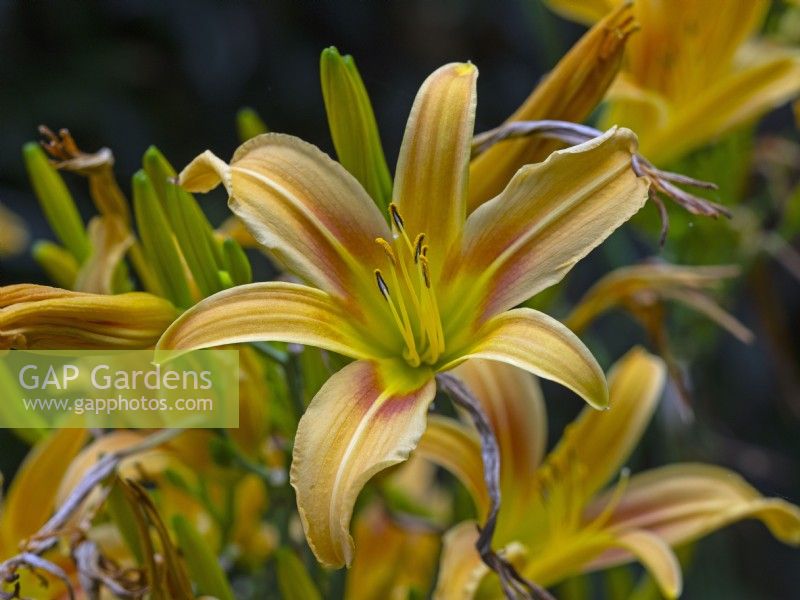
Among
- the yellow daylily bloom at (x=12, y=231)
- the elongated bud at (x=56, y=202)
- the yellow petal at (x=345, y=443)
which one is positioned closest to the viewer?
the yellow petal at (x=345, y=443)

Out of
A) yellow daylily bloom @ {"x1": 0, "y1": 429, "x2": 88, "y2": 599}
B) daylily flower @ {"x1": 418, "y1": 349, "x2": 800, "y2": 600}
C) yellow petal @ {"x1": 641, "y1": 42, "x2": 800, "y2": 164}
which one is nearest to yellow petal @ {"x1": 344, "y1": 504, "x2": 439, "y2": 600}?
daylily flower @ {"x1": 418, "y1": 349, "x2": 800, "y2": 600}

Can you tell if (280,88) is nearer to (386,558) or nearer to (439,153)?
(386,558)

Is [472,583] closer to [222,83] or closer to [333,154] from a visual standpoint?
[333,154]

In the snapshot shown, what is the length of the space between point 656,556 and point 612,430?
0.11 metres

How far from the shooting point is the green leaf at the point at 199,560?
622 millimetres

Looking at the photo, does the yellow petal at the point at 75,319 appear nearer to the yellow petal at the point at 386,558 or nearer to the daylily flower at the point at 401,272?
the daylily flower at the point at 401,272

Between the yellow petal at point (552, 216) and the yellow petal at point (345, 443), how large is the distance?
0.25 feet

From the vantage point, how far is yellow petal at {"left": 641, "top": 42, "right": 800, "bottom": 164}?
834 millimetres

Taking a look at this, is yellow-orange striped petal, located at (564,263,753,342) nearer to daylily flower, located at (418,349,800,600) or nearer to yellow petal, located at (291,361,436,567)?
daylily flower, located at (418,349,800,600)

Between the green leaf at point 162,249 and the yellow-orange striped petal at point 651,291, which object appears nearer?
the green leaf at point 162,249

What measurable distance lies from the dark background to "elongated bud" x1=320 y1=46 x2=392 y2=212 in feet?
2.09

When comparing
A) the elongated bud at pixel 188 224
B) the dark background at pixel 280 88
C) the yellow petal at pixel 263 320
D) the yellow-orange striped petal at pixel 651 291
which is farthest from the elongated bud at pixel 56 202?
the dark background at pixel 280 88

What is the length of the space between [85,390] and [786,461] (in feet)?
3.97

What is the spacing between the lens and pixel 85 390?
2.09 ft
